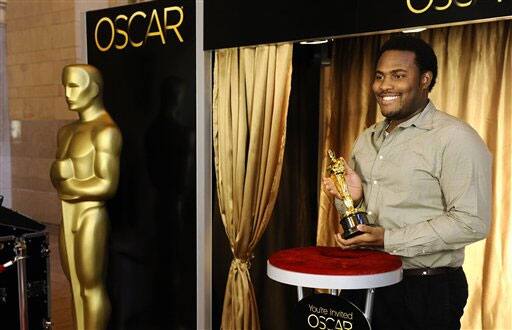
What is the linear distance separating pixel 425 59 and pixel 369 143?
1.47 feet

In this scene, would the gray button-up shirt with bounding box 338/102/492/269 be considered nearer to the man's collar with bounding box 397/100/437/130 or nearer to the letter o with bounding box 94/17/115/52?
the man's collar with bounding box 397/100/437/130

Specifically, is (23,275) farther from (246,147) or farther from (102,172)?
(246,147)

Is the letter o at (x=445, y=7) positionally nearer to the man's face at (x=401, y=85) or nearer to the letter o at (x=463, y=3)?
the letter o at (x=463, y=3)

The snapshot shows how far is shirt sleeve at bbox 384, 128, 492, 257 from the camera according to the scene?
240 cm

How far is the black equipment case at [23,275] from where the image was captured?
3449mm

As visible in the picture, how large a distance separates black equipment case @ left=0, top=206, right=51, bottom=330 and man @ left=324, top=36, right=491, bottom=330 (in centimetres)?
189

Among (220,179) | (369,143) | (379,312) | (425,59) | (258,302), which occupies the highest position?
(425,59)

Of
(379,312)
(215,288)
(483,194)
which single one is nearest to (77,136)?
(215,288)

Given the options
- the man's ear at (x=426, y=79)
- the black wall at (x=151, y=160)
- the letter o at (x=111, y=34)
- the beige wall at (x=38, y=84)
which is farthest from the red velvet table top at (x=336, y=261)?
the beige wall at (x=38, y=84)

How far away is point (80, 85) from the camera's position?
11.6 ft

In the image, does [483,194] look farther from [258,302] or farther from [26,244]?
[26,244]

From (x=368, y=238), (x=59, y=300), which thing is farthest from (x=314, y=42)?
(x=59, y=300)

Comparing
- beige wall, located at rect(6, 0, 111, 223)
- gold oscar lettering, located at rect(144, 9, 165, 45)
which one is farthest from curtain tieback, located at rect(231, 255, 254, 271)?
beige wall, located at rect(6, 0, 111, 223)

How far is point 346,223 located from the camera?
2545 mm
